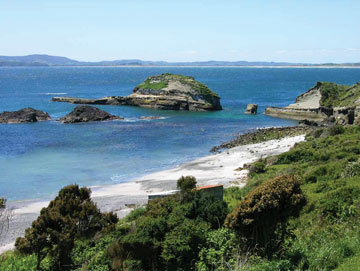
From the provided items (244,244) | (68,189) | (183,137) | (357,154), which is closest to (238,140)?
(183,137)

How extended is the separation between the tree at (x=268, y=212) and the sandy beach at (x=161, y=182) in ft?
45.7

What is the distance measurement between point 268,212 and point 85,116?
63257mm

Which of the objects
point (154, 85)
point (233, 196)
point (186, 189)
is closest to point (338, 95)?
point (154, 85)

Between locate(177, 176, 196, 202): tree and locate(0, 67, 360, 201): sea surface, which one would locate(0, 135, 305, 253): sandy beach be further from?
locate(177, 176, 196, 202): tree

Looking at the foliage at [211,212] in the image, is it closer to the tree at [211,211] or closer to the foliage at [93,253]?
the tree at [211,211]

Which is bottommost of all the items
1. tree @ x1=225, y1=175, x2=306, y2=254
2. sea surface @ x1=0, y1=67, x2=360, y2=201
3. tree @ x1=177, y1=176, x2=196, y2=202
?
sea surface @ x1=0, y1=67, x2=360, y2=201

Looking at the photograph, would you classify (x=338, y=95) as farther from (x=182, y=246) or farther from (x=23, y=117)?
(x=182, y=246)

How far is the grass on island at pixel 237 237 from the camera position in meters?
12.9

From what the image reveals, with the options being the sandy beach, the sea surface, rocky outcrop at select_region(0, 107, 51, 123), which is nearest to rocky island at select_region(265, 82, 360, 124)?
the sea surface

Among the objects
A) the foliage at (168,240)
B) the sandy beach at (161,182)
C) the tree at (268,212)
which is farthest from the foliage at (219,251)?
the sandy beach at (161,182)

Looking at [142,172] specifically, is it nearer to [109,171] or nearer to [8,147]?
[109,171]

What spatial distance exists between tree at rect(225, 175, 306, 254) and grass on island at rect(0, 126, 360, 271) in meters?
0.03

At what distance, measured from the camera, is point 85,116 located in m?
73.3

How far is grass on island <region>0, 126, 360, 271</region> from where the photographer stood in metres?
12.9
